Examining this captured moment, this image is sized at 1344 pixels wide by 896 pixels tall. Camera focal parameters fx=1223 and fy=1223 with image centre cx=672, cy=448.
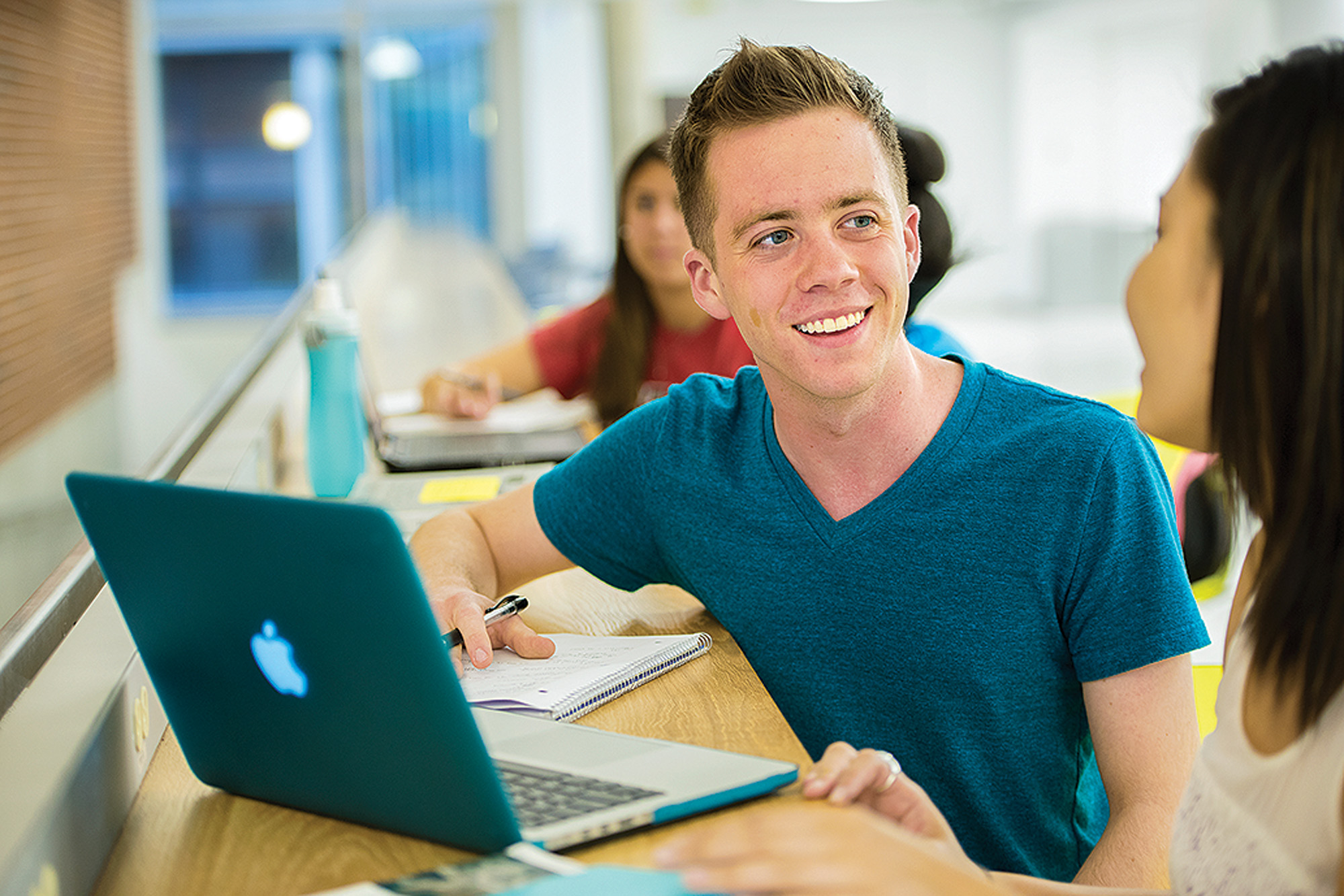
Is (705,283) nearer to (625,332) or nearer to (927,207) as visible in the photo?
(927,207)

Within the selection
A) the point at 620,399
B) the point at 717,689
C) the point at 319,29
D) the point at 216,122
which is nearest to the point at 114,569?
the point at 717,689

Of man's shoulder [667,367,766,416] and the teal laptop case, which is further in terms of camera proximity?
man's shoulder [667,367,766,416]

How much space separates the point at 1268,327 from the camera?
2.25 feet

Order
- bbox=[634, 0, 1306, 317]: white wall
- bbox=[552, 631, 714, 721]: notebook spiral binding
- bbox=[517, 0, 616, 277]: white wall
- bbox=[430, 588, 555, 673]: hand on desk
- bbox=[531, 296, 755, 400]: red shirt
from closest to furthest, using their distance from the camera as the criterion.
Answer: bbox=[552, 631, 714, 721]: notebook spiral binding < bbox=[430, 588, 555, 673]: hand on desk < bbox=[531, 296, 755, 400]: red shirt < bbox=[634, 0, 1306, 317]: white wall < bbox=[517, 0, 616, 277]: white wall

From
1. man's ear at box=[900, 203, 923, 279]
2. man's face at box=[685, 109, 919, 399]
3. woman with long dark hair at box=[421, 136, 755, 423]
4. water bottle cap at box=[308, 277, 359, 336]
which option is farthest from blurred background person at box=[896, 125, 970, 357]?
water bottle cap at box=[308, 277, 359, 336]

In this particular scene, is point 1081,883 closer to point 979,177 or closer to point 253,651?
point 253,651

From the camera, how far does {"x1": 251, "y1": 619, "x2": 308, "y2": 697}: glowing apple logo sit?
0.77 metres

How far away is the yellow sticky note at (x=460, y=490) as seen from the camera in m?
1.75

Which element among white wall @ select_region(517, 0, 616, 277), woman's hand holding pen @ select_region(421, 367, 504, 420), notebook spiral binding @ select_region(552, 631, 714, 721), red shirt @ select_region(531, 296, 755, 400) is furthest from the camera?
A: white wall @ select_region(517, 0, 616, 277)

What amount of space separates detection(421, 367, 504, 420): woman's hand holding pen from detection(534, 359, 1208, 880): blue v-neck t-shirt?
127 cm

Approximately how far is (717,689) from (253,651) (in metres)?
0.43

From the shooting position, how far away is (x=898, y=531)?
1129mm

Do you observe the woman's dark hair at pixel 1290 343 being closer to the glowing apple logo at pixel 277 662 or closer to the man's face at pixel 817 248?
the man's face at pixel 817 248

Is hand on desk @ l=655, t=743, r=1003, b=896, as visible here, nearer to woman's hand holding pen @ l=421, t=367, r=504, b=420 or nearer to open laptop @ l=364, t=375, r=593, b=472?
open laptop @ l=364, t=375, r=593, b=472
